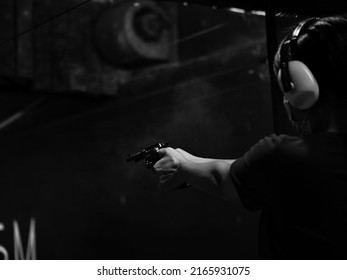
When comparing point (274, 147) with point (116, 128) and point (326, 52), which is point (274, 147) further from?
point (116, 128)

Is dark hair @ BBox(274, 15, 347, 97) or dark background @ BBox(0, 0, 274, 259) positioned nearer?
dark hair @ BBox(274, 15, 347, 97)

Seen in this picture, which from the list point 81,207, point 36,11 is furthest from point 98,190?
point 36,11

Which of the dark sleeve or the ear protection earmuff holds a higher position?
the ear protection earmuff

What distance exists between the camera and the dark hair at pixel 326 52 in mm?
887

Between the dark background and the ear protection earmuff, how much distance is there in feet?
8.42

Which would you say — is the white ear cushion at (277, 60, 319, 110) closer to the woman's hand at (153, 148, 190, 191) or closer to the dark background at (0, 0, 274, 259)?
the woman's hand at (153, 148, 190, 191)

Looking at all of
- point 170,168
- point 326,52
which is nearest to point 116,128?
point 170,168

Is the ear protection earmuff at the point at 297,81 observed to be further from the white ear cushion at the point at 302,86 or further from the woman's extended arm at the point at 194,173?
the woman's extended arm at the point at 194,173

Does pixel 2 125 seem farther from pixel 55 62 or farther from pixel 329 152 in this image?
pixel 329 152

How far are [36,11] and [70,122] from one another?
4.99 ft

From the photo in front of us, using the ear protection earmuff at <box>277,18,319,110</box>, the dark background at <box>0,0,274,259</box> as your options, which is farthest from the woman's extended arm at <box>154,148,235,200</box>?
the dark background at <box>0,0,274,259</box>

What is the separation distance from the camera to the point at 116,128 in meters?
3.72

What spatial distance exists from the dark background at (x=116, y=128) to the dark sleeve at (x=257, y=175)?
2.59 meters

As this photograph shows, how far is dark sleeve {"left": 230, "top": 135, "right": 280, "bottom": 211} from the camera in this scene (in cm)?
86
